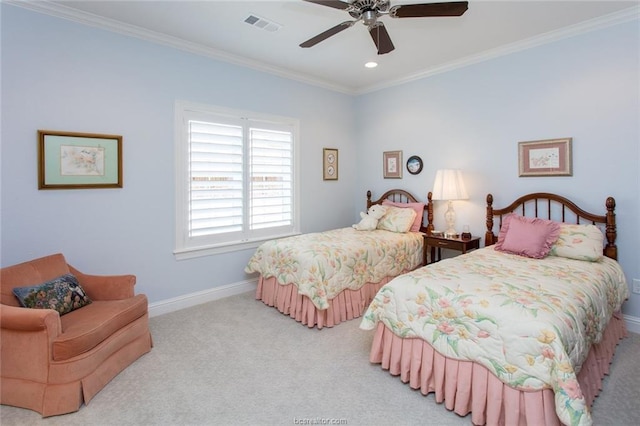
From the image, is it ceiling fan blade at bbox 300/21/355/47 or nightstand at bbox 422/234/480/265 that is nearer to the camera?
ceiling fan blade at bbox 300/21/355/47

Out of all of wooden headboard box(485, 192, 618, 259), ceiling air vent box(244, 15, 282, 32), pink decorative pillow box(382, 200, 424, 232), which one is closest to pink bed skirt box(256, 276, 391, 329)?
pink decorative pillow box(382, 200, 424, 232)

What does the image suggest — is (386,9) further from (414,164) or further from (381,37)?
(414,164)

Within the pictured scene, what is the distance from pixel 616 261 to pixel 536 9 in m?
2.31

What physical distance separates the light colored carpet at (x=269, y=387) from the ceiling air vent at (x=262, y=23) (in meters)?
2.82

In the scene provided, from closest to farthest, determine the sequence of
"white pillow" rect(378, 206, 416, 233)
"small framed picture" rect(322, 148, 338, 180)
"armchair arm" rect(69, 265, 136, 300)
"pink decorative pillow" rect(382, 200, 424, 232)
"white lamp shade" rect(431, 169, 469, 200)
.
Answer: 1. "armchair arm" rect(69, 265, 136, 300)
2. "white lamp shade" rect(431, 169, 469, 200)
3. "white pillow" rect(378, 206, 416, 233)
4. "pink decorative pillow" rect(382, 200, 424, 232)
5. "small framed picture" rect(322, 148, 338, 180)

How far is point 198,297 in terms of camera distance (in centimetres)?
374

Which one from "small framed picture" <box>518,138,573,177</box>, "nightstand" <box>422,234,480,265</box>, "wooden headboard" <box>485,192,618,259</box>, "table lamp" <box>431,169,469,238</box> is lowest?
"nightstand" <box>422,234,480,265</box>

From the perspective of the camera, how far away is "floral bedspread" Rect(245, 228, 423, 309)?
10.3 feet

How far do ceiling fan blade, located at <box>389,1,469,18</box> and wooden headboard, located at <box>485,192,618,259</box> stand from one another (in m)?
2.19

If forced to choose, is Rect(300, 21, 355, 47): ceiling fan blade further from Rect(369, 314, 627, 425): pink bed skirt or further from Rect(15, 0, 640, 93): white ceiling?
Rect(369, 314, 627, 425): pink bed skirt

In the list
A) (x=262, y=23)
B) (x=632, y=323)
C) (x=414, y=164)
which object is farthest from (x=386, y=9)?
(x=632, y=323)

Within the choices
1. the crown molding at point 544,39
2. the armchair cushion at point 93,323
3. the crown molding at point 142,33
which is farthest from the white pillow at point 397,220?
the armchair cushion at point 93,323

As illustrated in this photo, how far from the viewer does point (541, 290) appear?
6.77ft

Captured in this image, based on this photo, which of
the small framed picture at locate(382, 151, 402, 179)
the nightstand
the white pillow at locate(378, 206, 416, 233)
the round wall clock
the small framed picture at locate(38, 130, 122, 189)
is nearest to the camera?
the small framed picture at locate(38, 130, 122, 189)
